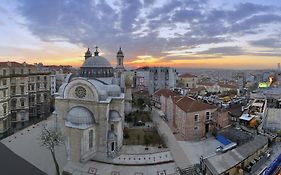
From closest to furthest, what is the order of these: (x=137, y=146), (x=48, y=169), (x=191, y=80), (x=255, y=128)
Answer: (x=48, y=169)
(x=137, y=146)
(x=255, y=128)
(x=191, y=80)

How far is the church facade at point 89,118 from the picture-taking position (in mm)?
20922

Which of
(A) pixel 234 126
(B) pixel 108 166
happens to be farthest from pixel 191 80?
(B) pixel 108 166

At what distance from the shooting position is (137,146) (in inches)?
968

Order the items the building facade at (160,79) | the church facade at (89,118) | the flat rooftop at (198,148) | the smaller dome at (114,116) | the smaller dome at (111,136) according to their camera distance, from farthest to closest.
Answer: the building facade at (160,79) → the smaller dome at (114,116) → the smaller dome at (111,136) → the flat rooftop at (198,148) → the church facade at (89,118)

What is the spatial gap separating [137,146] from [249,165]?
9.84 metres

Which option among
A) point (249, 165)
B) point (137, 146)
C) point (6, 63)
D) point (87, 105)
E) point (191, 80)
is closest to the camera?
point (249, 165)

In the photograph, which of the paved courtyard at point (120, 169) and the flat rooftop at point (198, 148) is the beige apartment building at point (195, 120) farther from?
the paved courtyard at point (120, 169)

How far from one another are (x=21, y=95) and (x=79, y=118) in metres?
17.7

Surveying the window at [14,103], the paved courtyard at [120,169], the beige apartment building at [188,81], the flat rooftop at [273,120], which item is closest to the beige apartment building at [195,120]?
the flat rooftop at [273,120]

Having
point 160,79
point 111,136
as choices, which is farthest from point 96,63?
point 160,79

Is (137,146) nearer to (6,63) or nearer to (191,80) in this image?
(6,63)

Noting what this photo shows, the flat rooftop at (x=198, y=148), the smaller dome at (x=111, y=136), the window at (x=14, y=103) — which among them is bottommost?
the flat rooftop at (x=198, y=148)

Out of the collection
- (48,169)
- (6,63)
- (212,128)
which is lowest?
(48,169)

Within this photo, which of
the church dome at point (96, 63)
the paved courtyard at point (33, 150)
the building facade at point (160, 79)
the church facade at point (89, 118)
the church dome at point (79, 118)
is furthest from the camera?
the building facade at point (160, 79)
